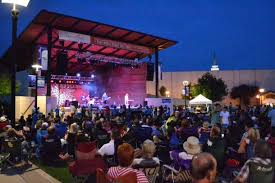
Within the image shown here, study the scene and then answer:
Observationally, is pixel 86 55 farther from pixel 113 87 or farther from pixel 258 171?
pixel 258 171

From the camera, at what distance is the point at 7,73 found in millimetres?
38000

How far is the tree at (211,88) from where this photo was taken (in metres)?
54.2

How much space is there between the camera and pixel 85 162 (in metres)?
6.49

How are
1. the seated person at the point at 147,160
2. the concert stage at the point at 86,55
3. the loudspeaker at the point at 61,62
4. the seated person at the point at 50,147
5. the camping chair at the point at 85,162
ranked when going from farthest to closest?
the concert stage at the point at 86,55
the loudspeaker at the point at 61,62
the seated person at the point at 50,147
the camping chair at the point at 85,162
the seated person at the point at 147,160

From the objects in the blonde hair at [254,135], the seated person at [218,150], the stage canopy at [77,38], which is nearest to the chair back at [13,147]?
the seated person at [218,150]

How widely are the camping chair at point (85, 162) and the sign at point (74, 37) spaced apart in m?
20.9

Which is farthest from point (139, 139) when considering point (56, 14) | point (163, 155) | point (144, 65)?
point (144, 65)

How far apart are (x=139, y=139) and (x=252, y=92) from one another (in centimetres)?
4624

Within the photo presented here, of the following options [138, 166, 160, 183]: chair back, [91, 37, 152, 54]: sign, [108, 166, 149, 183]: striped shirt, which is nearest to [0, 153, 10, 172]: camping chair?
[138, 166, 160, 183]: chair back

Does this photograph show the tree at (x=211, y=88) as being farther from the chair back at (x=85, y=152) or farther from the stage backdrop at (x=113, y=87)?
the chair back at (x=85, y=152)

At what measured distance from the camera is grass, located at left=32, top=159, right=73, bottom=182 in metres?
Result: 8.80

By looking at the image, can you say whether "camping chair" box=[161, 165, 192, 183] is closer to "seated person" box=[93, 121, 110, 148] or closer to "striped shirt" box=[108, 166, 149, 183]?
"striped shirt" box=[108, 166, 149, 183]

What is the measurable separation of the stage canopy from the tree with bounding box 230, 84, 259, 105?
21.7m

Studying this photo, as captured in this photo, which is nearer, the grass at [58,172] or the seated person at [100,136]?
the grass at [58,172]
